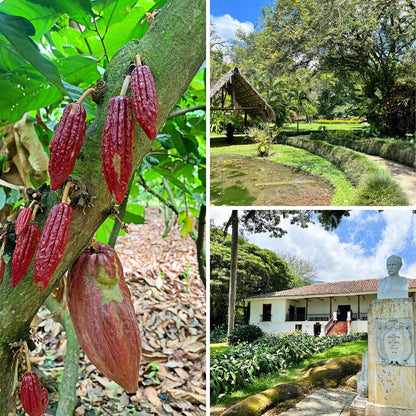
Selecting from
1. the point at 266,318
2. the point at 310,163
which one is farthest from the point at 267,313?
the point at 310,163

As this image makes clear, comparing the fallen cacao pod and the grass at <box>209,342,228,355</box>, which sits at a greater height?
the fallen cacao pod

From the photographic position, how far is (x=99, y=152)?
534 mm

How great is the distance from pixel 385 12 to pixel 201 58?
6.01 feet

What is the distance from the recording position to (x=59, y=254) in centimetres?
47

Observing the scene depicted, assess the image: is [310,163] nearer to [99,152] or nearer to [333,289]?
[333,289]

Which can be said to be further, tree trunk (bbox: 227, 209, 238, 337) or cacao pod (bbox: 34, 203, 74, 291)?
tree trunk (bbox: 227, 209, 238, 337)

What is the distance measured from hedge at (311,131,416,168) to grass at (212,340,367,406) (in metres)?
0.90

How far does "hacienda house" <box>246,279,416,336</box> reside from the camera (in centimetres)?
209

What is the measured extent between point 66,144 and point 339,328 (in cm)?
196

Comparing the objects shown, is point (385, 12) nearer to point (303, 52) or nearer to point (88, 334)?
Answer: point (303, 52)

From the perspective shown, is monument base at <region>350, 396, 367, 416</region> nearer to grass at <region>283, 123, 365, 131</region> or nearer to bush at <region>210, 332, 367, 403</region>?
bush at <region>210, 332, 367, 403</region>

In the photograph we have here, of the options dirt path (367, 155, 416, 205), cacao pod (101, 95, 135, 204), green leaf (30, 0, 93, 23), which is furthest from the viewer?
dirt path (367, 155, 416, 205)

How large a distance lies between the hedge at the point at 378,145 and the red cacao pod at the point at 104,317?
1765 millimetres


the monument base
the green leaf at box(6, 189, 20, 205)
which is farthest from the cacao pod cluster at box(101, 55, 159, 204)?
the monument base
